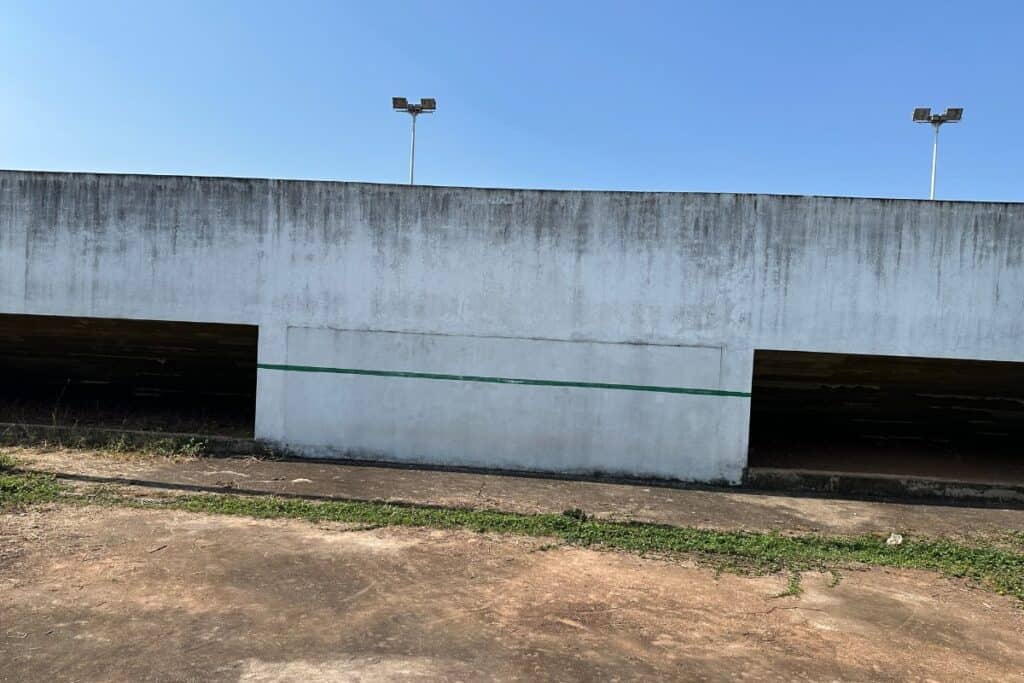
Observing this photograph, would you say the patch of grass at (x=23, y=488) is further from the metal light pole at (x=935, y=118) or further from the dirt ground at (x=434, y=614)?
the metal light pole at (x=935, y=118)

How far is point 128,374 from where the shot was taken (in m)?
12.3

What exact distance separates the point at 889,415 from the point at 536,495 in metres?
6.84

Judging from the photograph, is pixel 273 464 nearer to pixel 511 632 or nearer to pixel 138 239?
pixel 138 239

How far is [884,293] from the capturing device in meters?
8.40

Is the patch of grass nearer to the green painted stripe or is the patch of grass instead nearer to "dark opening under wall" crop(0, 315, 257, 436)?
"dark opening under wall" crop(0, 315, 257, 436)

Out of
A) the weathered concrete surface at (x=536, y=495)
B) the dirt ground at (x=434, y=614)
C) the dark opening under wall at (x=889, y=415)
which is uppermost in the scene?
the dark opening under wall at (x=889, y=415)

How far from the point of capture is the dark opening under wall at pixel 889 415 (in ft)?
30.2

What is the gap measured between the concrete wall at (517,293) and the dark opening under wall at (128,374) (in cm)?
105

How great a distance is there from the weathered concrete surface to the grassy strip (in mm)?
359

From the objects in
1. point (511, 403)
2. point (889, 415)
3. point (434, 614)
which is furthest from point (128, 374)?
point (889, 415)

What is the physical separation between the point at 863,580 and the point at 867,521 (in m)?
2.10

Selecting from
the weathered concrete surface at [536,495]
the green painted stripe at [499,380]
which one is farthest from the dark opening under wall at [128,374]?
the weathered concrete surface at [536,495]

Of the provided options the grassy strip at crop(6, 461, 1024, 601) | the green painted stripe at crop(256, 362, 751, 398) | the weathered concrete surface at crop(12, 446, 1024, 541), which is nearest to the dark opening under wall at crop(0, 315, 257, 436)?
the green painted stripe at crop(256, 362, 751, 398)

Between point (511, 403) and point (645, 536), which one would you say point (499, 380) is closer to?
point (511, 403)
